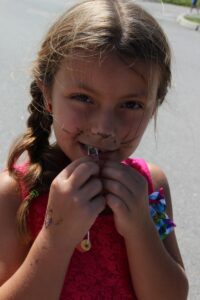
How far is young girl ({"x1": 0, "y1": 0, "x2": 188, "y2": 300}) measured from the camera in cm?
143

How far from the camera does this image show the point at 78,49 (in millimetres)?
1482

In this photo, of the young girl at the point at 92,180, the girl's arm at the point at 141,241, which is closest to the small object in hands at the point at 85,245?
the young girl at the point at 92,180

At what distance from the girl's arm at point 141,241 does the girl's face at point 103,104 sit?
0.29 ft

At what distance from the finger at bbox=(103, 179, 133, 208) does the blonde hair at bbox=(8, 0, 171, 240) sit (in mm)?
266

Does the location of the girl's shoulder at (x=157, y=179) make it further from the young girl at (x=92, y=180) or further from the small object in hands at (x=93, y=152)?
the small object in hands at (x=93, y=152)

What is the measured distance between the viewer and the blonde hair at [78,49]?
147 cm

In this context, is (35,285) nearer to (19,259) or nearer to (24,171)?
(19,259)

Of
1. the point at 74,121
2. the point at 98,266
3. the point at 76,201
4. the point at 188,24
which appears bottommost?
the point at 188,24

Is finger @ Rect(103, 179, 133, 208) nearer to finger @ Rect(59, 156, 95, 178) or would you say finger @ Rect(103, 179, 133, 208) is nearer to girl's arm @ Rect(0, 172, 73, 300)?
finger @ Rect(59, 156, 95, 178)

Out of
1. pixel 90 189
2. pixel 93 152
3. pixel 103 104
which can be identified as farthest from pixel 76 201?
pixel 103 104

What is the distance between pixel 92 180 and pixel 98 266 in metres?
0.31

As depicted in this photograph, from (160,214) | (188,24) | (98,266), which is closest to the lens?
(98,266)

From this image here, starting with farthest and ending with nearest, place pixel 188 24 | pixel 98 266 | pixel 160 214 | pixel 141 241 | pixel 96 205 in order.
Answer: pixel 188 24 → pixel 160 214 → pixel 98 266 → pixel 141 241 → pixel 96 205

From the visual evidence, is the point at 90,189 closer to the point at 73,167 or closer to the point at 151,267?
the point at 73,167
